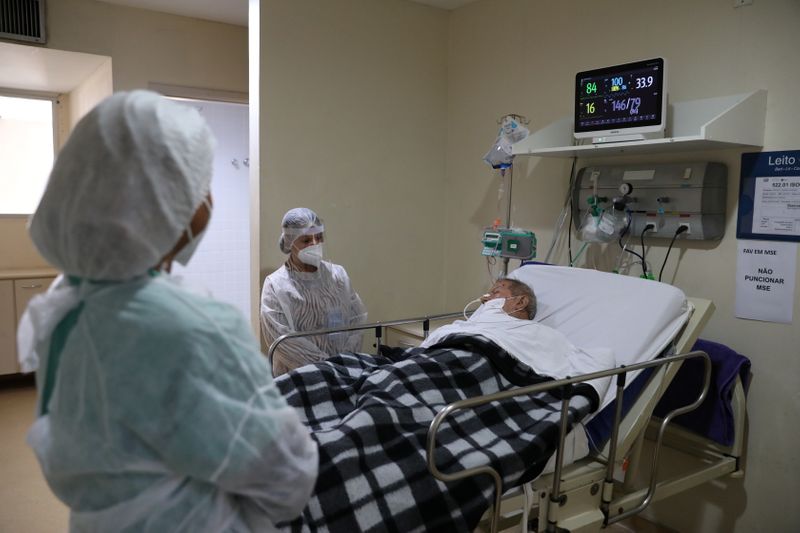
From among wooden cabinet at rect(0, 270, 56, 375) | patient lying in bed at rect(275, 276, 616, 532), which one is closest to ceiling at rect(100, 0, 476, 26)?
wooden cabinet at rect(0, 270, 56, 375)

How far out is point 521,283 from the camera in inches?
108

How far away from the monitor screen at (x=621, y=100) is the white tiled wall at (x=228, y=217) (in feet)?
9.71

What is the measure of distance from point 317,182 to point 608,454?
2205mm

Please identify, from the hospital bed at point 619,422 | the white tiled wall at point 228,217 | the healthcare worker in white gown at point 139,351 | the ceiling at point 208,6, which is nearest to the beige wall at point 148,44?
the ceiling at point 208,6

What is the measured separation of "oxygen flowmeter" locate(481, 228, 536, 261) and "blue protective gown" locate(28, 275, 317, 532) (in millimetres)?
2268

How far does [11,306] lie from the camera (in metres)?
4.51

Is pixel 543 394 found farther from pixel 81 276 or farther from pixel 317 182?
pixel 317 182

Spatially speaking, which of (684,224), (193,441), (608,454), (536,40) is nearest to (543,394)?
(608,454)

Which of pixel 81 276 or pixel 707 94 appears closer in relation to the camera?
pixel 81 276

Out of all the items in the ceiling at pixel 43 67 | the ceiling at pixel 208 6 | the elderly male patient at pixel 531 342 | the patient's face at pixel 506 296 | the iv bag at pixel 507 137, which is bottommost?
the elderly male patient at pixel 531 342

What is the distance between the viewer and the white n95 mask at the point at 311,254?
279cm

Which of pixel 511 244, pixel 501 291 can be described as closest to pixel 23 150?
pixel 511 244

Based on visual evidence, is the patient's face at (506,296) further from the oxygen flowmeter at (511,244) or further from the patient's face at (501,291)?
the oxygen flowmeter at (511,244)

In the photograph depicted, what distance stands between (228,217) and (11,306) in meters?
1.72
